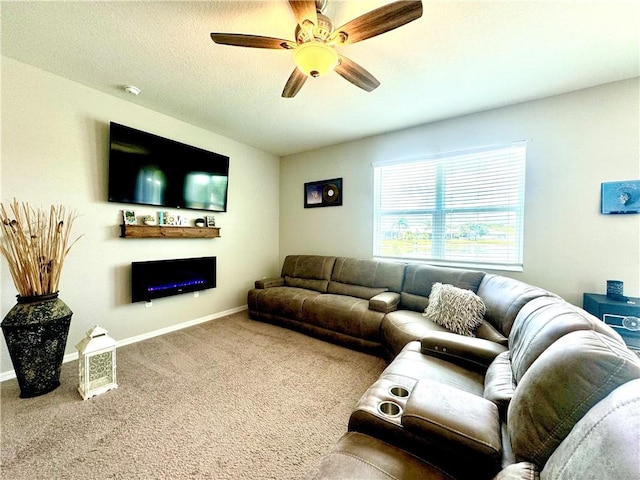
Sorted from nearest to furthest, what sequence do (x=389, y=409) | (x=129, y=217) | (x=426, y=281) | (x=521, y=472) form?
(x=521, y=472), (x=389, y=409), (x=129, y=217), (x=426, y=281)

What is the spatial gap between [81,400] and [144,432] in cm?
75

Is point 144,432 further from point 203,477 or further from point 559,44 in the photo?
point 559,44

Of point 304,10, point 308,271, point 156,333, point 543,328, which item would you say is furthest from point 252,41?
point 156,333

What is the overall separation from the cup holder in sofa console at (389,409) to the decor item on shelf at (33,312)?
2558 millimetres

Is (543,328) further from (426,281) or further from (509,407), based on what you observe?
(426,281)

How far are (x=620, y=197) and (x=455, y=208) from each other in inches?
53.6

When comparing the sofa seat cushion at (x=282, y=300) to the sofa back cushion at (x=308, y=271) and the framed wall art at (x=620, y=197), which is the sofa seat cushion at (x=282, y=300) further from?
the framed wall art at (x=620, y=197)

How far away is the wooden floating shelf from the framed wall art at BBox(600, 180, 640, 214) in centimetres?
442

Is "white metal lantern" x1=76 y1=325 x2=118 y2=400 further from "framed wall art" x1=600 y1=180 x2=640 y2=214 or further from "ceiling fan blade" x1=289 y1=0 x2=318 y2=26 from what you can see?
"framed wall art" x1=600 y1=180 x2=640 y2=214

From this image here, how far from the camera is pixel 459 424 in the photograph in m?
0.91

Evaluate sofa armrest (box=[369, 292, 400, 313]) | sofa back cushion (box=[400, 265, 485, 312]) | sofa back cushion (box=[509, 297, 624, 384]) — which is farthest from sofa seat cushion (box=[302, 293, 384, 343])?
sofa back cushion (box=[509, 297, 624, 384])

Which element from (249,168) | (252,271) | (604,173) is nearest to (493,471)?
(604,173)

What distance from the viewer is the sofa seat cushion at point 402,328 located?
7.25ft

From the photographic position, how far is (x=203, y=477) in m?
1.31
